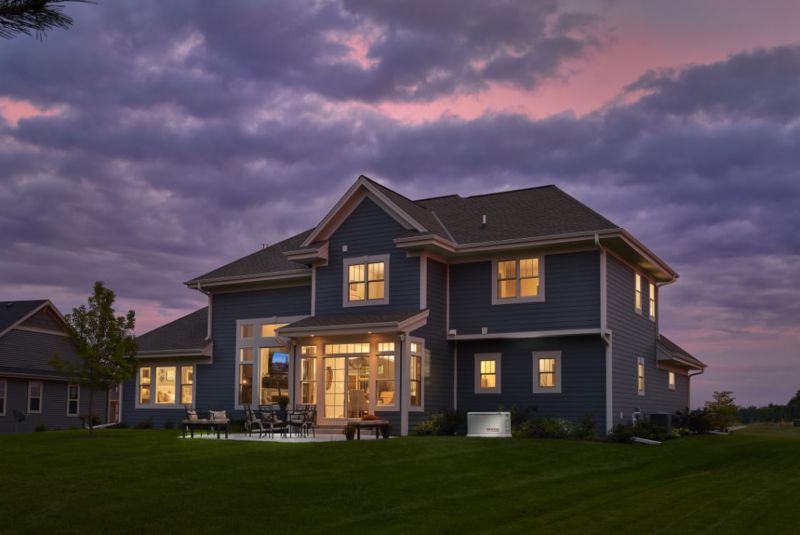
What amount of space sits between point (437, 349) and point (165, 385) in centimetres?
1290

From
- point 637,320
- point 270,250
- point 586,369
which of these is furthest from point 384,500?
point 270,250

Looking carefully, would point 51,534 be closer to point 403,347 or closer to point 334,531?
point 334,531

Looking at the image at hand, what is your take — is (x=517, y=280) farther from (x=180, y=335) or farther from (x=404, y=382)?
(x=180, y=335)

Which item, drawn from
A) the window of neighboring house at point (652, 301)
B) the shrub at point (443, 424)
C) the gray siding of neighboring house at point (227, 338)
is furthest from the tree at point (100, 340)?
the window of neighboring house at point (652, 301)

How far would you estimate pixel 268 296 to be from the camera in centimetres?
3259

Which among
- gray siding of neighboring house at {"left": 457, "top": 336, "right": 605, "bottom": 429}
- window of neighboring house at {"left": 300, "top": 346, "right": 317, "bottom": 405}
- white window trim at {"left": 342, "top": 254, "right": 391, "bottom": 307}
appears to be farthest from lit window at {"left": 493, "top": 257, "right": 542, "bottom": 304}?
window of neighboring house at {"left": 300, "top": 346, "right": 317, "bottom": 405}

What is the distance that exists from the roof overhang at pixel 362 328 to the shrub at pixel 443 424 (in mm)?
2981

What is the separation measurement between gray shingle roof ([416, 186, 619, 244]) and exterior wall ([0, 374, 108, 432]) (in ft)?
77.5

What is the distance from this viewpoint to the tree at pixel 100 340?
26172mm

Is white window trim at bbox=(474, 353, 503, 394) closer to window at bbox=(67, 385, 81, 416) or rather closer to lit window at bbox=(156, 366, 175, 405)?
lit window at bbox=(156, 366, 175, 405)

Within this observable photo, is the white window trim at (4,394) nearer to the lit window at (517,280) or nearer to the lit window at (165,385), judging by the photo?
the lit window at (165,385)

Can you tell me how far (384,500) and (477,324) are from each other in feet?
46.3

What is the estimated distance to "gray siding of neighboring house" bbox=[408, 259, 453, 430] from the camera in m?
27.2

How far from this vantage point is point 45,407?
44.4 m
